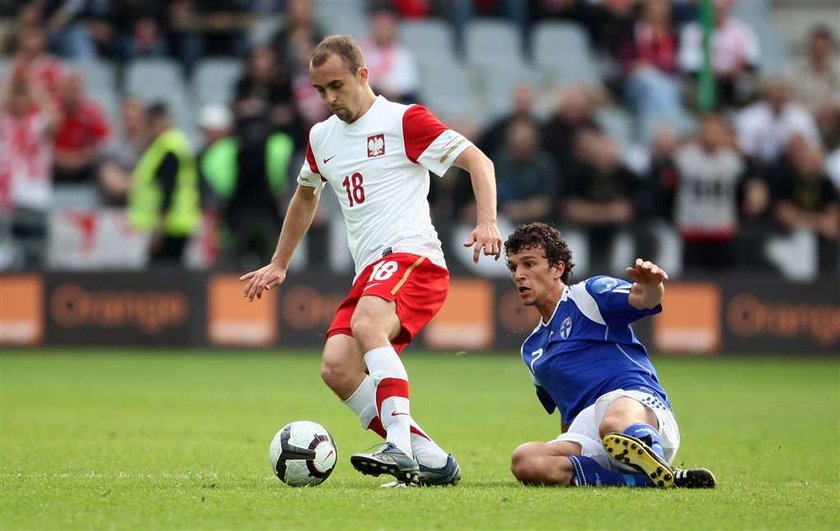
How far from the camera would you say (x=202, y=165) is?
1847 centimetres

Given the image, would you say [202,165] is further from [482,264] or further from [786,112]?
[786,112]

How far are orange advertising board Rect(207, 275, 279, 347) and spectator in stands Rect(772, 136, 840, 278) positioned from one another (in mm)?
6436

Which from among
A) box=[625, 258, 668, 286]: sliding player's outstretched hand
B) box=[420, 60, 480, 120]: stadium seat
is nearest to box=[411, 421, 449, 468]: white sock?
box=[625, 258, 668, 286]: sliding player's outstretched hand

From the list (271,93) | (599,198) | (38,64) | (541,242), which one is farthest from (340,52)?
(38,64)

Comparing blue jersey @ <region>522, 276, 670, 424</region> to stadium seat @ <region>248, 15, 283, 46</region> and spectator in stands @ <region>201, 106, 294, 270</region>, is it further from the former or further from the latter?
stadium seat @ <region>248, 15, 283, 46</region>

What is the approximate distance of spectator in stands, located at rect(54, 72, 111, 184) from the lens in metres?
18.7

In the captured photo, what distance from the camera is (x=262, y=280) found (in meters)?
7.89

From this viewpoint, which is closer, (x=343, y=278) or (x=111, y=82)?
(x=343, y=278)

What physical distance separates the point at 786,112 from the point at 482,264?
4.62 m

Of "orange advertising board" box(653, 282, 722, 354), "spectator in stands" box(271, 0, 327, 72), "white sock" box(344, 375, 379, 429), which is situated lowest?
"orange advertising board" box(653, 282, 722, 354)

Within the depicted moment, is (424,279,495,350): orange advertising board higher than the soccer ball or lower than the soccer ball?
lower

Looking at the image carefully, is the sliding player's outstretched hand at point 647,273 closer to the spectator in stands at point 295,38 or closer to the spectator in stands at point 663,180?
the spectator in stands at point 663,180

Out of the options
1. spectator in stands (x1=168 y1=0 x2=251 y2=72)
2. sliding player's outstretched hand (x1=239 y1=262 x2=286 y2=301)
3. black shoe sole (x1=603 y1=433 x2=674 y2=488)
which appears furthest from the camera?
spectator in stands (x1=168 y1=0 x2=251 y2=72)

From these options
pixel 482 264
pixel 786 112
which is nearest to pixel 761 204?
pixel 786 112
